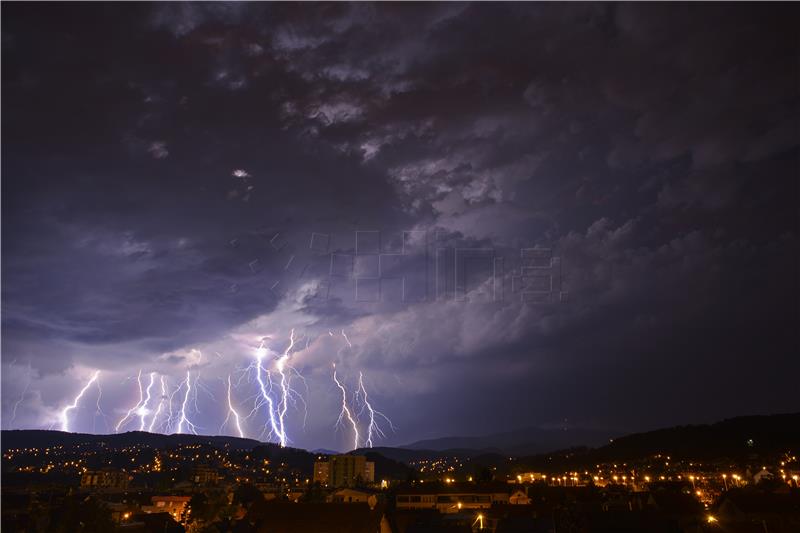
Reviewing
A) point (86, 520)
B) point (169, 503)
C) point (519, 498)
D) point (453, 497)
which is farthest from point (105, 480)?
point (519, 498)

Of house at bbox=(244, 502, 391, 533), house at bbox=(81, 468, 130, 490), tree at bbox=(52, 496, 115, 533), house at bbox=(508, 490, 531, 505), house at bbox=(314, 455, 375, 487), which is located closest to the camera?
tree at bbox=(52, 496, 115, 533)

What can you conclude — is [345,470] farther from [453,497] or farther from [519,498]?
[519,498]

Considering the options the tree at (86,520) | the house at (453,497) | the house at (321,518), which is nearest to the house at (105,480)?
the house at (453,497)

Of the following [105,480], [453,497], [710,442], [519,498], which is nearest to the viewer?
[519,498]

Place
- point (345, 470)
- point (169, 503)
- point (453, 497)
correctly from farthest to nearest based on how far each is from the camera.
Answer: point (345, 470)
point (169, 503)
point (453, 497)

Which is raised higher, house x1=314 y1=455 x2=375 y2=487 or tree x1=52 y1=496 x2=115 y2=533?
tree x1=52 y1=496 x2=115 y2=533

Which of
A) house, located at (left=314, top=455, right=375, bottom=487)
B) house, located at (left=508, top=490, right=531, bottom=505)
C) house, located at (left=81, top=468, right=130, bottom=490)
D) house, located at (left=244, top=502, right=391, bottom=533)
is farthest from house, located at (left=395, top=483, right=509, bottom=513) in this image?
house, located at (left=81, top=468, right=130, bottom=490)

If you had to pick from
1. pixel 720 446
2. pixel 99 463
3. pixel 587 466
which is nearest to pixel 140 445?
pixel 99 463

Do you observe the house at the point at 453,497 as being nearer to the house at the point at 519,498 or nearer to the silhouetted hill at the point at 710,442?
the house at the point at 519,498

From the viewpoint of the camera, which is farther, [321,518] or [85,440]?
[85,440]

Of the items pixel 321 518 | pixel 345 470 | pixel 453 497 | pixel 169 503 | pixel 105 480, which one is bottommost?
pixel 345 470

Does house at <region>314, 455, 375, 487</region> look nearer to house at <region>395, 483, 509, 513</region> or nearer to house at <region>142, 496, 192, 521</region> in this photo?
house at <region>395, 483, 509, 513</region>
